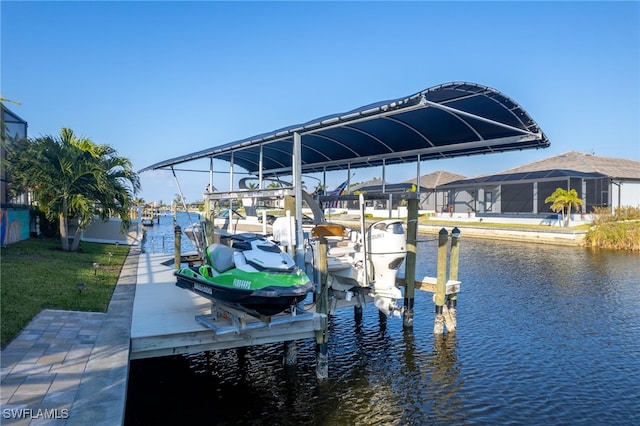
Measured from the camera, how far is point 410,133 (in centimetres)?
1129

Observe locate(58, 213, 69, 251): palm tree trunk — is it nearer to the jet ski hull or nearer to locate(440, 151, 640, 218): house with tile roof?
the jet ski hull

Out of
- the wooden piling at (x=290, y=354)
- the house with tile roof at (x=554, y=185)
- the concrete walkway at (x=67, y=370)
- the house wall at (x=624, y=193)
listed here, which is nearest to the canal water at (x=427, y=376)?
the wooden piling at (x=290, y=354)

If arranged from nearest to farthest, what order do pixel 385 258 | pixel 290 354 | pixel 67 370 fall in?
pixel 67 370
pixel 290 354
pixel 385 258

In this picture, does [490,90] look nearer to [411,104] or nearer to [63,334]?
[411,104]

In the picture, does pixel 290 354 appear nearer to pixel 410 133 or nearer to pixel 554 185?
pixel 410 133

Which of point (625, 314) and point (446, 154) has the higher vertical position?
point (446, 154)

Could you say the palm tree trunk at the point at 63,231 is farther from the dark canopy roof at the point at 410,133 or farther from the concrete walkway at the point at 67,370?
the concrete walkway at the point at 67,370

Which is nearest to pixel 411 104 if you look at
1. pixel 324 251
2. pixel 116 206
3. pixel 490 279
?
pixel 324 251

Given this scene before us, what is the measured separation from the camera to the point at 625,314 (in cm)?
1361

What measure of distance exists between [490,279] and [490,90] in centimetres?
1226

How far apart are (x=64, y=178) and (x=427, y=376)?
14511 millimetres

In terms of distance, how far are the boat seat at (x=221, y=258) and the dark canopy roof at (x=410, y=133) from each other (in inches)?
117

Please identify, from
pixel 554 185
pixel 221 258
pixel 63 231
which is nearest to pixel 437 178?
pixel 554 185

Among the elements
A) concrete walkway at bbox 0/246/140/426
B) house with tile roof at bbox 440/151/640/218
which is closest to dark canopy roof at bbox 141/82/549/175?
concrete walkway at bbox 0/246/140/426
